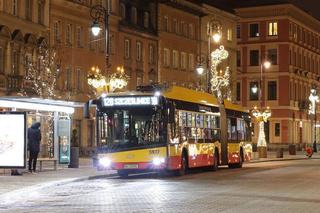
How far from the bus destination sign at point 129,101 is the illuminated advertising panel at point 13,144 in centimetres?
344

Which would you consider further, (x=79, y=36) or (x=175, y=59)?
(x=175, y=59)

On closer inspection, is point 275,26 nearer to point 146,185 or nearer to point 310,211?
point 146,185

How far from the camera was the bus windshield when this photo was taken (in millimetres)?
32031

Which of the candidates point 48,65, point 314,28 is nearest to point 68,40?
point 48,65

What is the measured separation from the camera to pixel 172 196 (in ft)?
75.6

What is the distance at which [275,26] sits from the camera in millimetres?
106000

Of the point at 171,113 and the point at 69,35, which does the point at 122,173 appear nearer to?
the point at 171,113

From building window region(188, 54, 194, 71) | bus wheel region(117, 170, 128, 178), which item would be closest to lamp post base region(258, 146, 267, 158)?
building window region(188, 54, 194, 71)

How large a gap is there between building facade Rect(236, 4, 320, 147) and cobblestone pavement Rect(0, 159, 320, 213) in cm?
7440

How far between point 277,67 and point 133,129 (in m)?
76.0

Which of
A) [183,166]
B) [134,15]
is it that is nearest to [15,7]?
[134,15]

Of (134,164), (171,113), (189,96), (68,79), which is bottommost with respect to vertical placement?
(134,164)

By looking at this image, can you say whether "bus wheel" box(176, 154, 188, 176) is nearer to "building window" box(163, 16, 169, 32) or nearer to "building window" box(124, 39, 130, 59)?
"building window" box(124, 39, 130, 59)

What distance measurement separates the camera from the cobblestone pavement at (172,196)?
19.7 meters
